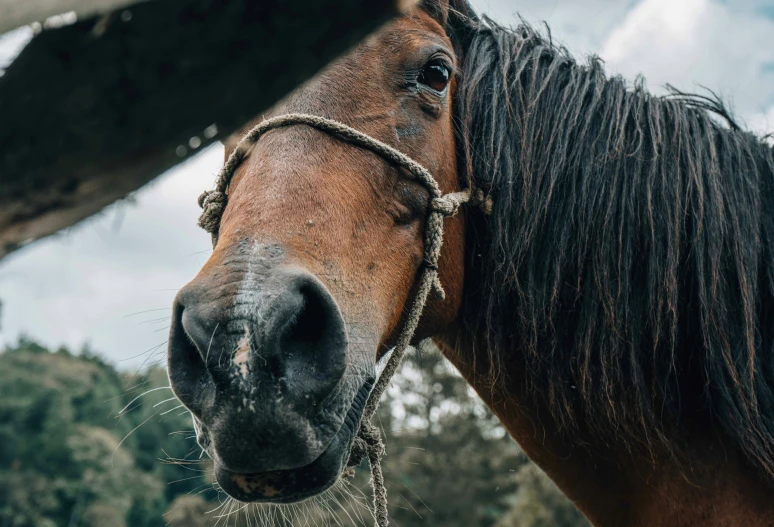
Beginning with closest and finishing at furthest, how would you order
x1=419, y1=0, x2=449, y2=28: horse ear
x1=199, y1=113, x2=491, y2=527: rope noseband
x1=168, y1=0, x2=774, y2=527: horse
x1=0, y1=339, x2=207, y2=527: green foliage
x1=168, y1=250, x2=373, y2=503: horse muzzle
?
1. x1=168, y1=250, x2=373, y2=503: horse muzzle
2. x1=168, y1=0, x2=774, y2=527: horse
3. x1=199, y1=113, x2=491, y2=527: rope noseband
4. x1=419, y1=0, x2=449, y2=28: horse ear
5. x1=0, y1=339, x2=207, y2=527: green foliage

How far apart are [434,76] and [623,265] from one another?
1.00 meters

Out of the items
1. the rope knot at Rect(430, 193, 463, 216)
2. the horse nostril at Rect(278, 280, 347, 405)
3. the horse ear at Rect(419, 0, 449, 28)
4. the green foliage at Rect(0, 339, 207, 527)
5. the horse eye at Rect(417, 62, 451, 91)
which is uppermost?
the horse ear at Rect(419, 0, 449, 28)

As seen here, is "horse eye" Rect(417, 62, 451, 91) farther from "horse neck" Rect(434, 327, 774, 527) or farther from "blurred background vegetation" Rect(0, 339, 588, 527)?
"blurred background vegetation" Rect(0, 339, 588, 527)

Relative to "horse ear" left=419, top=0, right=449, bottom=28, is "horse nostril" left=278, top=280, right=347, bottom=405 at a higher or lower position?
lower

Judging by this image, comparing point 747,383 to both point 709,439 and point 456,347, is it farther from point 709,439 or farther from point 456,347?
point 456,347

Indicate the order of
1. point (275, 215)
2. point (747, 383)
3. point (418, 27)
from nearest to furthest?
point (275, 215) → point (747, 383) → point (418, 27)

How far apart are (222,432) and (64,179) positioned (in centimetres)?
118

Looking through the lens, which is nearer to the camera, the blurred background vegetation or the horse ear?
the horse ear

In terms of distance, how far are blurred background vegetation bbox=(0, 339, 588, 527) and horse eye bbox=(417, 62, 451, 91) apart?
1404 cm

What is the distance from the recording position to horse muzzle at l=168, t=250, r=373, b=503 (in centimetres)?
155

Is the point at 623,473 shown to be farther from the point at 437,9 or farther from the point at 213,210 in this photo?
the point at 437,9

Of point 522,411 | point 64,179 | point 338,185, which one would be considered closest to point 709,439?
point 522,411

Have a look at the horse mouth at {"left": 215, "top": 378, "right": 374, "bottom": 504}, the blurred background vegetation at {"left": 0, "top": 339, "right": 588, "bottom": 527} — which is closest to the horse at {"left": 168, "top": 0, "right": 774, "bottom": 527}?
the horse mouth at {"left": 215, "top": 378, "right": 374, "bottom": 504}

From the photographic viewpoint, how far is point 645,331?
7.33ft
